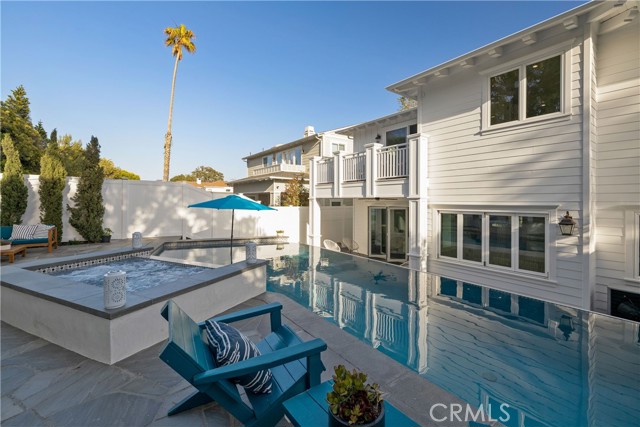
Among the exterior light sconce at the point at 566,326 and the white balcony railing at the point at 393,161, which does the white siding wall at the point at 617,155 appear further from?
the white balcony railing at the point at 393,161

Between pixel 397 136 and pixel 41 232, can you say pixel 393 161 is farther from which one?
pixel 41 232

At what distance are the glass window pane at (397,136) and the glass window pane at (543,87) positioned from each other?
4.90 meters

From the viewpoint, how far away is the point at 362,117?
79.6 feet

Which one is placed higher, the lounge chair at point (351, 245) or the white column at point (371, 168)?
the white column at point (371, 168)

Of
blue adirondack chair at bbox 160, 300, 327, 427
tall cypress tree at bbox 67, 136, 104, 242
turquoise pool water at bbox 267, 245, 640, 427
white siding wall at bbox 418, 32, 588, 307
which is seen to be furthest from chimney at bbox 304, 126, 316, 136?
blue adirondack chair at bbox 160, 300, 327, 427

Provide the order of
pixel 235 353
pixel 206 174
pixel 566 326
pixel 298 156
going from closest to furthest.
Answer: pixel 235 353 < pixel 566 326 < pixel 298 156 < pixel 206 174

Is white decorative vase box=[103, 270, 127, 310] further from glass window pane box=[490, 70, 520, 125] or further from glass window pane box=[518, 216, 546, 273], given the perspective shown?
glass window pane box=[490, 70, 520, 125]

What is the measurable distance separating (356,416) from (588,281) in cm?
686

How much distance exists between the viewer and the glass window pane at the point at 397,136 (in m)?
11.7

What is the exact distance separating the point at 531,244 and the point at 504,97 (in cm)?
370

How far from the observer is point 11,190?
10344 millimetres

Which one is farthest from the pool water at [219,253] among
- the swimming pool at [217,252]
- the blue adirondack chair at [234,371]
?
the blue adirondack chair at [234,371]

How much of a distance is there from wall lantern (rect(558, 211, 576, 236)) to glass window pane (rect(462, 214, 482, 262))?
184 cm

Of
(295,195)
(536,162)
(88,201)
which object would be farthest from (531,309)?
(88,201)
